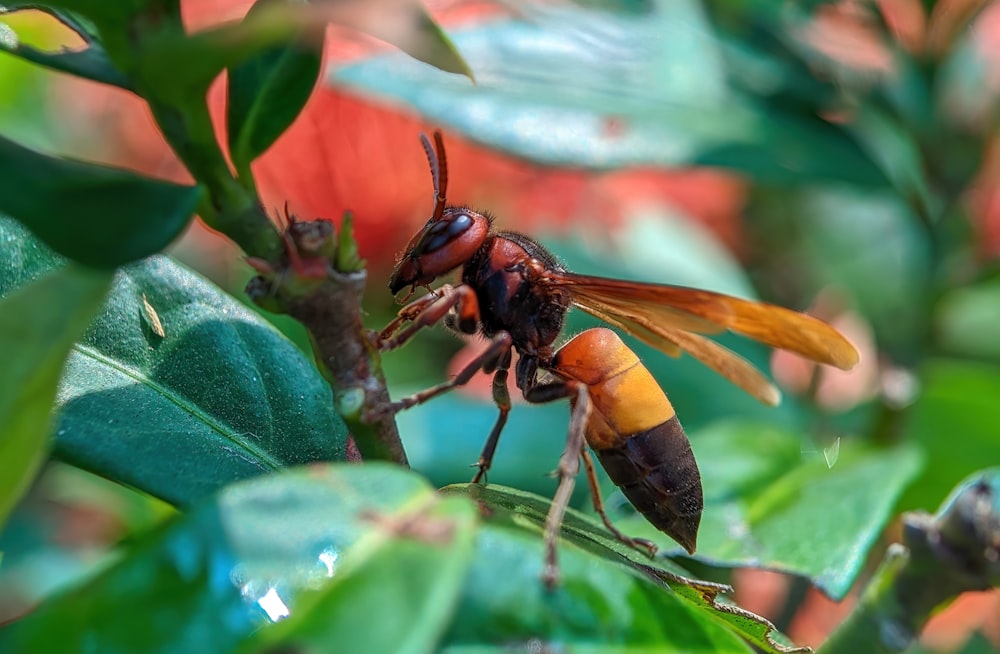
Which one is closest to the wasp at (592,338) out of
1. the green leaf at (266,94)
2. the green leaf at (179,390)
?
the green leaf at (179,390)

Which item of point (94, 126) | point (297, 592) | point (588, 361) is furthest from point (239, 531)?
point (94, 126)

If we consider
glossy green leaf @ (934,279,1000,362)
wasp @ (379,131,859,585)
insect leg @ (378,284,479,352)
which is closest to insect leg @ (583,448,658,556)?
wasp @ (379,131,859,585)

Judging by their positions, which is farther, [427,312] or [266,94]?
[427,312]

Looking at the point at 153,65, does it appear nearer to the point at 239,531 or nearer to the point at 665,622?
the point at 239,531

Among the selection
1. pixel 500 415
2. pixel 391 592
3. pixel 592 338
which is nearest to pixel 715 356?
pixel 592 338

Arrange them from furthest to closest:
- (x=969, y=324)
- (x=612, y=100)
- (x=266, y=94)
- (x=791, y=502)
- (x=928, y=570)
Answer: (x=969, y=324) < (x=612, y=100) < (x=791, y=502) < (x=928, y=570) < (x=266, y=94)

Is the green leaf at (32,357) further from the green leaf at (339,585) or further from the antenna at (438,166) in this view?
the antenna at (438,166)

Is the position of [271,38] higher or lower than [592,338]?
higher

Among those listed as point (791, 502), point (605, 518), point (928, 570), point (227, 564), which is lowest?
point (791, 502)

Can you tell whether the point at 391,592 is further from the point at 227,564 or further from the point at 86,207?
the point at 86,207
